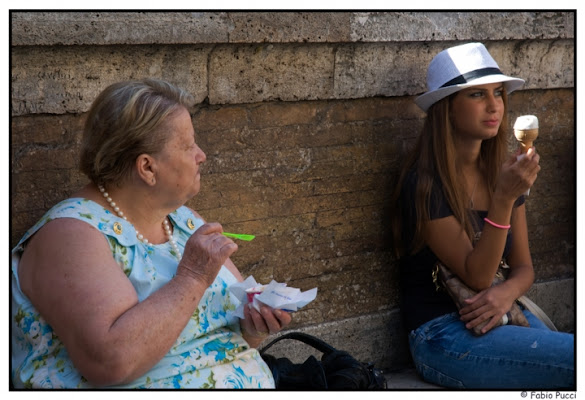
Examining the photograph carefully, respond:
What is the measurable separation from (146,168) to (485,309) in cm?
159

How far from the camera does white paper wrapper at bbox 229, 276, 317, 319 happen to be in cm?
252

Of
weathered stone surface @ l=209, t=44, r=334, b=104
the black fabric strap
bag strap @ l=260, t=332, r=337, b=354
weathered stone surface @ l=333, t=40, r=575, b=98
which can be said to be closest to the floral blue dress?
bag strap @ l=260, t=332, r=337, b=354

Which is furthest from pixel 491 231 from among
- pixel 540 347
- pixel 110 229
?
pixel 110 229

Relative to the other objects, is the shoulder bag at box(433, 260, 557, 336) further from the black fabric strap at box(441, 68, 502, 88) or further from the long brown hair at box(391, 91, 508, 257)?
the black fabric strap at box(441, 68, 502, 88)

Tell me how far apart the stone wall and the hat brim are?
0.67ft

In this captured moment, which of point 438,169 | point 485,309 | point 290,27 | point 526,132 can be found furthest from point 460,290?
point 290,27

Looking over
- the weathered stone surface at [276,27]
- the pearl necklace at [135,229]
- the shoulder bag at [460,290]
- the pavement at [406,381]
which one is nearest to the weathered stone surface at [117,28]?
the weathered stone surface at [276,27]

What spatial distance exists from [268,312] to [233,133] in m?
1.01

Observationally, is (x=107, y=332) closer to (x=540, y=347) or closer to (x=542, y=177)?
(x=540, y=347)

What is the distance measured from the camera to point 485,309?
334 centimetres

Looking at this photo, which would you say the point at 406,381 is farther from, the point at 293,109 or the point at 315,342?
the point at 293,109

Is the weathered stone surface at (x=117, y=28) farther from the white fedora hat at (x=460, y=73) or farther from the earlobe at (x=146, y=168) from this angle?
the white fedora hat at (x=460, y=73)

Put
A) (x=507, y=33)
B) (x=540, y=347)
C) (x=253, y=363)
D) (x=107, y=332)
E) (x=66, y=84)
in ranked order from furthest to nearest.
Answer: (x=507, y=33), (x=540, y=347), (x=66, y=84), (x=253, y=363), (x=107, y=332)

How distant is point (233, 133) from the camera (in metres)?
3.33
